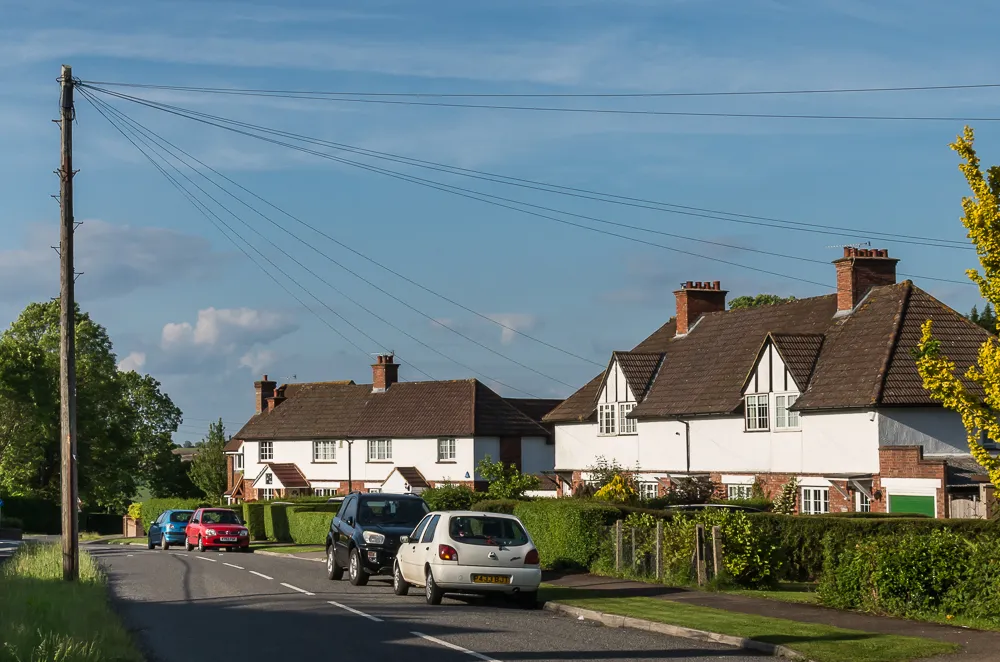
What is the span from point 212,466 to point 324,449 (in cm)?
2066

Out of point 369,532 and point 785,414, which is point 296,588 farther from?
point 785,414

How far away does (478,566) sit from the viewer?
21.0 metres

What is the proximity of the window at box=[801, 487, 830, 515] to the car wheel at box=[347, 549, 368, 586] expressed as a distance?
1837 centimetres

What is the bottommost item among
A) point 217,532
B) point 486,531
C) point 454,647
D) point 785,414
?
point 217,532

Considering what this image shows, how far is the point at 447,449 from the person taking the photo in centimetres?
6994

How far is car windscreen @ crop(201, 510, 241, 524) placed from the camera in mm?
46844

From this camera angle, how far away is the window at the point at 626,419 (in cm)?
5112

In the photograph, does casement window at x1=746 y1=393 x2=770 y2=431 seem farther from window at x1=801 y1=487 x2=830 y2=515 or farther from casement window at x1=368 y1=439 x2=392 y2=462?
casement window at x1=368 y1=439 x2=392 y2=462

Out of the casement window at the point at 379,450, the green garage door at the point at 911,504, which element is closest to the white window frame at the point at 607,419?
the green garage door at the point at 911,504

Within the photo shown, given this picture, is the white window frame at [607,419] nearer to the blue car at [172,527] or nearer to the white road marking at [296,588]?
the blue car at [172,527]

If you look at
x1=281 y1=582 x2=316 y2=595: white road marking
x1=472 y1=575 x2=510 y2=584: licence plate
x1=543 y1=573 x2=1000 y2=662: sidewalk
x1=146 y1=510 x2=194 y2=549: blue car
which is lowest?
x1=146 y1=510 x2=194 y2=549: blue car

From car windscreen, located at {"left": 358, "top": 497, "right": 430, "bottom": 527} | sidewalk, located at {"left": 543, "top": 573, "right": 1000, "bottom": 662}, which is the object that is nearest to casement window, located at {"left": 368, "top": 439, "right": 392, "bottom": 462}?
car windscreen, located at {"left": 358, "top": 497, "right": 430, "bottom": 527}

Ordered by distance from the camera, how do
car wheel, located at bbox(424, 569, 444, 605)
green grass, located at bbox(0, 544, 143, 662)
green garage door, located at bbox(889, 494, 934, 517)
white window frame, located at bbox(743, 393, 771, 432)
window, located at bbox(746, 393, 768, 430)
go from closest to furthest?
green grass, located at bbox(0, 544, 143, 662) < car wheel, located at bbox(424, 569, 444, 605) < green garage door, located at bbox(889, 494, 934, 517) < white window frame, located at bbox(743, 393, 771, 432) < window, located at bbox(746, 393, 768, 430)

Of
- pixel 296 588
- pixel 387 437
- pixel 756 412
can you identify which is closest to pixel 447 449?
pixel 387 437
